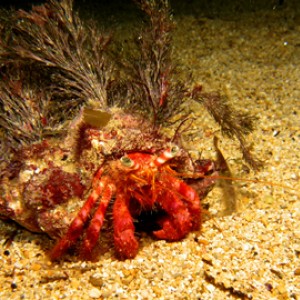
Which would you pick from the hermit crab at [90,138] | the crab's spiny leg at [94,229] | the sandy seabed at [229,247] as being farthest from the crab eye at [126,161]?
the sandy seabed at [229,247]

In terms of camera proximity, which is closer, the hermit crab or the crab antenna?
the crab antenna

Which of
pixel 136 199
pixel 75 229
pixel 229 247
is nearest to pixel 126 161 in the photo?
pixel 136 199

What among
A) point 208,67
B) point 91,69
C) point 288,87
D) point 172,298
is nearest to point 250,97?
point 288,87

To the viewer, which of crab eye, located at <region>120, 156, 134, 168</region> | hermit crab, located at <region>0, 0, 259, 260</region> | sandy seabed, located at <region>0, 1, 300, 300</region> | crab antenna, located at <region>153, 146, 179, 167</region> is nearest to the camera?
sandy seabed, located at <region>0, 1, 300, 300</region>

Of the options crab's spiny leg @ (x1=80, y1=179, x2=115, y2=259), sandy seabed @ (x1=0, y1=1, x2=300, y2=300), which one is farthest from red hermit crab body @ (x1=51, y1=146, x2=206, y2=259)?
sandy seabed @ (x1=0, y1=1, x2=300, y2=300)

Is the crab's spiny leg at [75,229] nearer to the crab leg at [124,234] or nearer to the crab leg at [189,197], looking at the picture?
the crab leg at [124,234]

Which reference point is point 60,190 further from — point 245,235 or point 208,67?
point 208,67

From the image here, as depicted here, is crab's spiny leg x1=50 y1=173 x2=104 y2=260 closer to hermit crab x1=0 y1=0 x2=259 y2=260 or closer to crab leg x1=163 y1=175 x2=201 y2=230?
hermit crab x1=0 y1=0 x2=259 y2=260
